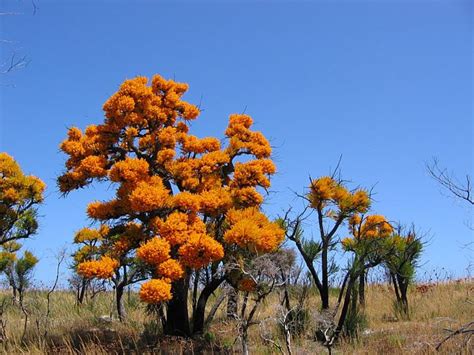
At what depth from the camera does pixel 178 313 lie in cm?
1143

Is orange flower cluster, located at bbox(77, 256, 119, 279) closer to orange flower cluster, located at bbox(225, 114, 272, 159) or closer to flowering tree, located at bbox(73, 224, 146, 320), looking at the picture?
flowering tree, located at bbox(73, 224, 146, 320)

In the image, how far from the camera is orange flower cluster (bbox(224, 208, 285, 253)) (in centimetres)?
950

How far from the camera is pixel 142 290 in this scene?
28.9ft

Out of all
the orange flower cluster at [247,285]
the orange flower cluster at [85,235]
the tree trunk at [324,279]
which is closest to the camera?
the orange flower cluster at [247,285]

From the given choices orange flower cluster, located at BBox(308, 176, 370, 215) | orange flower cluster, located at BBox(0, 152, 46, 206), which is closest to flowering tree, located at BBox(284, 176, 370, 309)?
orange flower cluster, located at BBox(308, 176, 370, 215)

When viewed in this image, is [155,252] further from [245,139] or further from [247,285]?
[245,139]

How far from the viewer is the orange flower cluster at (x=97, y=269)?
952 centimetres

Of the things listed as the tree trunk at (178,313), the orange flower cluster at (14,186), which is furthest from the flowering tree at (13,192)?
the tree trunk at (178,313)

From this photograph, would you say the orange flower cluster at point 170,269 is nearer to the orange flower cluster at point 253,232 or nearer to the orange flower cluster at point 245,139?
the orange flower cluster at point 253,232

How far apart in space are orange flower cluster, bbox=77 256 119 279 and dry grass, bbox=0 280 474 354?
1.16m

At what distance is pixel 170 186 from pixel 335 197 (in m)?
3.50

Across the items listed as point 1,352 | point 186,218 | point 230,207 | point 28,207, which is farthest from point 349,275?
point 28,207

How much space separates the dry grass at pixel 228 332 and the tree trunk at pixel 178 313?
1.34 ft

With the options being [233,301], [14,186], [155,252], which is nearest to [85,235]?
[14,186]
